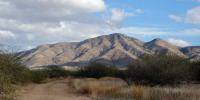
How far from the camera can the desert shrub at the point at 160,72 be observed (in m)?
22.0

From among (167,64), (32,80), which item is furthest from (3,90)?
(32,80)

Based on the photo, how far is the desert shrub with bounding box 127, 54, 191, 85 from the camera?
22031mm

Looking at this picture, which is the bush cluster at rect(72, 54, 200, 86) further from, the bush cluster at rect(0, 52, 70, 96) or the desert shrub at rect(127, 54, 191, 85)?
the bush cluster at rect(0, 52, 70, 96)

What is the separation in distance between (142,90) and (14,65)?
60.3ft

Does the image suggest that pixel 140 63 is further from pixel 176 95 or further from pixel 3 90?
pixel 3 90

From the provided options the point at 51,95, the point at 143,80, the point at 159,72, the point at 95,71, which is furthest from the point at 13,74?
the point at 95,71

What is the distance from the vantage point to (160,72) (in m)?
22.3

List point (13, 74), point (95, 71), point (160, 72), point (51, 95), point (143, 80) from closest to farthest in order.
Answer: point (51, 95) < point (160, 72) < point (143, 80) < point (13, 74) < point (95, 71)

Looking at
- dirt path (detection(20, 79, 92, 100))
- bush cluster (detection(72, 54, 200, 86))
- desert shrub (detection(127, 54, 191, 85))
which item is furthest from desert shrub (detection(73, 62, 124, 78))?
desert shrub (detection(127, 54, 191, 85))

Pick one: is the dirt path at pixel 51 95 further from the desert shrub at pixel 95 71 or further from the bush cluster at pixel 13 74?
the desert shrub at pixel 95 71

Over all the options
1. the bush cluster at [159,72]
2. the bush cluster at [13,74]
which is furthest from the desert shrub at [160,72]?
the bush cluster at [13,74]

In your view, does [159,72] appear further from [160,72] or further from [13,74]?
[13,74]

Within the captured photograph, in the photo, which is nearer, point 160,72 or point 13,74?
point 160,72

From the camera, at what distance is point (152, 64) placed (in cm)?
2312
